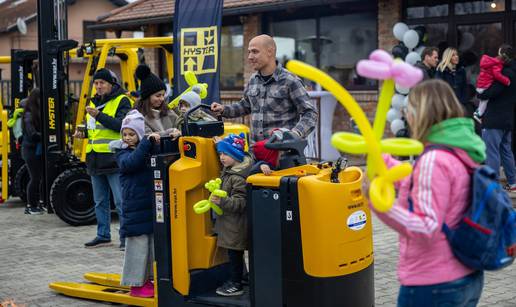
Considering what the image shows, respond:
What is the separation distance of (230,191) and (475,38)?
381 inches

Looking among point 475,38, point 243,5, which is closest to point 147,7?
point 243,5

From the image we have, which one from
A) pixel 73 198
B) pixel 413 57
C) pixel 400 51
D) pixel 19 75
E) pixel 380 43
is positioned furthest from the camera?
pixel 380 43

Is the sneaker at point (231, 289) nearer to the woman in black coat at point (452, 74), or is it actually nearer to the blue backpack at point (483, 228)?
the blue backpack at point (483, 228)

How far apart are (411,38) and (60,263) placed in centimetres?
780

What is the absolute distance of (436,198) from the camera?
335cm

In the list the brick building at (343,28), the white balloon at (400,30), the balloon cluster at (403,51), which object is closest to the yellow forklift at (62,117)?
the balloon cluster at (403,51)

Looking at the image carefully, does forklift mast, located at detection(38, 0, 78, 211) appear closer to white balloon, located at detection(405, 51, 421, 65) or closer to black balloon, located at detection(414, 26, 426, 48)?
white balloon, located at detection(405, 51, 421, 65)

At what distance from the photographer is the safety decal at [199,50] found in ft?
29.3

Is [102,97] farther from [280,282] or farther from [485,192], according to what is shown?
[485,192]

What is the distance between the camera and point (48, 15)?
10.2m

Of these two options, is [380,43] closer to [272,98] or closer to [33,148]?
[33,148]

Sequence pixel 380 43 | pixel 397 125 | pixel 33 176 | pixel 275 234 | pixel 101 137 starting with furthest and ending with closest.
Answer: pixel 380 43
pixel 397 125
pixel 33 176
pixel 101 137
pixel 275 234

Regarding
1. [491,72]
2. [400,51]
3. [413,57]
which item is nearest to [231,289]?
[491,72]

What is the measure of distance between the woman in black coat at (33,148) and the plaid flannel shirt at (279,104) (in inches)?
210
